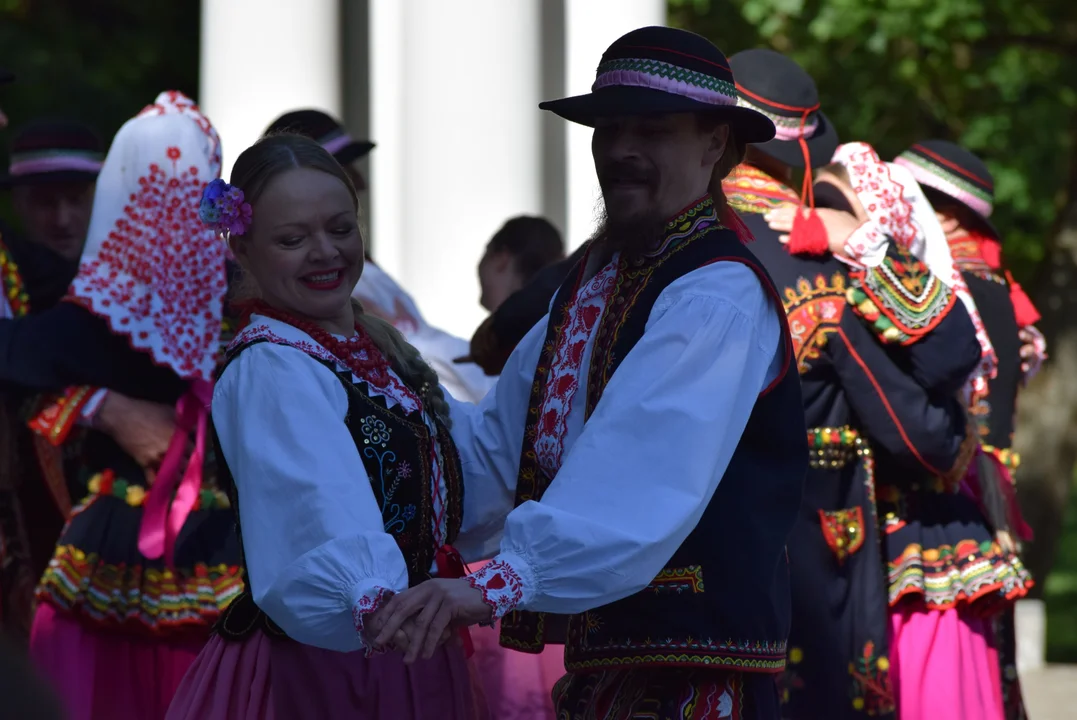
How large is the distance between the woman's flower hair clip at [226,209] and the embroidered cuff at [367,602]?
0.74m

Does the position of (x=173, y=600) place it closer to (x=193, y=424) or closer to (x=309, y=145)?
(x=193, y=424)

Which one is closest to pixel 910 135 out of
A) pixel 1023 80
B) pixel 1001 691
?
pixel 1023 80

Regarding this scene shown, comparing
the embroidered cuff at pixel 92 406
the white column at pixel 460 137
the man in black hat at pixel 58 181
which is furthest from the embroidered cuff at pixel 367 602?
the white column at pixel 460 137

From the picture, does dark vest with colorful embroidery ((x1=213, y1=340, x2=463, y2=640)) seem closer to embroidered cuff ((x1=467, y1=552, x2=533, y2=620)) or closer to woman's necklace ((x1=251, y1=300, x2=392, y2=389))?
woman's necklace ((x1=251, y1=300, x2=392, y2=389))

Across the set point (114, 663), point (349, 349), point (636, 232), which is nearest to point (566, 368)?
point (636, 232)

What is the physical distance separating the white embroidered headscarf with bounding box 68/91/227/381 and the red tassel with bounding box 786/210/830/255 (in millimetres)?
1416

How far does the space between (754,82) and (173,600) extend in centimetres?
197

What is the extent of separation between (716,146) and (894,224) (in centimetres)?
154

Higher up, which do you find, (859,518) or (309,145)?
(309,145)

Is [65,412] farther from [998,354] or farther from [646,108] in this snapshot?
[998,354]

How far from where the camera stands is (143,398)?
13.3 ft

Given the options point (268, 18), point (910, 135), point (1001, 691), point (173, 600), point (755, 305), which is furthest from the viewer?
point (910, 135)

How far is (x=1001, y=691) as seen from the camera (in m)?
5.04

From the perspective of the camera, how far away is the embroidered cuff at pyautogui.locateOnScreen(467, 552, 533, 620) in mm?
2291
